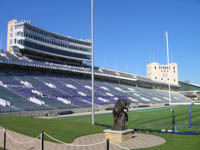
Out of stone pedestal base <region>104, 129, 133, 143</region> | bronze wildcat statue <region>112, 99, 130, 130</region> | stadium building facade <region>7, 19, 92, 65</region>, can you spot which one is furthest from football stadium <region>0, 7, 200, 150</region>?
bronze wildcat statue <region>112, 99, 130, 130</region>

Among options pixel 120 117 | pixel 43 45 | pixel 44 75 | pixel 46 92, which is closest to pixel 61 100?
pixel 46 92

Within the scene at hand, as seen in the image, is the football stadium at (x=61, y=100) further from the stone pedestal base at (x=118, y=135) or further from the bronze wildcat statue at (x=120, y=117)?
the bronze wildcat statue at (x=120, y=117)

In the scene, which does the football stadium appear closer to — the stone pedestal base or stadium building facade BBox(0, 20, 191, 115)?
stadium building facade BBox(0, 20, 191, 115)

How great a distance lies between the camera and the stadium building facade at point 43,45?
5619 cm

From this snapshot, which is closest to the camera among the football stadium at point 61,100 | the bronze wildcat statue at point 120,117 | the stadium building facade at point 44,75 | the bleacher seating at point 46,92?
the bronze wildcat statue at point 120,117

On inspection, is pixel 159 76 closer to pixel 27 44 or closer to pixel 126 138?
pixel 27 44

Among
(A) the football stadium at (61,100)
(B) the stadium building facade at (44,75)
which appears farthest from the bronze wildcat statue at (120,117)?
(B) the stadium building facade at (44,75)

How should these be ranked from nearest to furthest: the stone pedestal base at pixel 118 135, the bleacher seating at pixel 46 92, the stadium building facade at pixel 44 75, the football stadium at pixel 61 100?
the stone pedestal base at pixel 118 135
the football stadium at pixel 61 100
the bleacher seating at pixel 46 92
the stadium building facade at pixel 44 75

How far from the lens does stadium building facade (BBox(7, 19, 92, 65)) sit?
56188 mm

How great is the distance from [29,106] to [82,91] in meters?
19.8

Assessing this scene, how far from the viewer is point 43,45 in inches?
2435

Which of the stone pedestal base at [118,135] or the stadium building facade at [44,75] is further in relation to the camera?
the stadium building facade at [44,75]

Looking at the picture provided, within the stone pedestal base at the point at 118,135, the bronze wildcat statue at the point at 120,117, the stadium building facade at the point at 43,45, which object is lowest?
the stone pedestal base at the point at 118,135

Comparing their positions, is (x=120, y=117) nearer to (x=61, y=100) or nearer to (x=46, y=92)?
(x=61, y=100)
